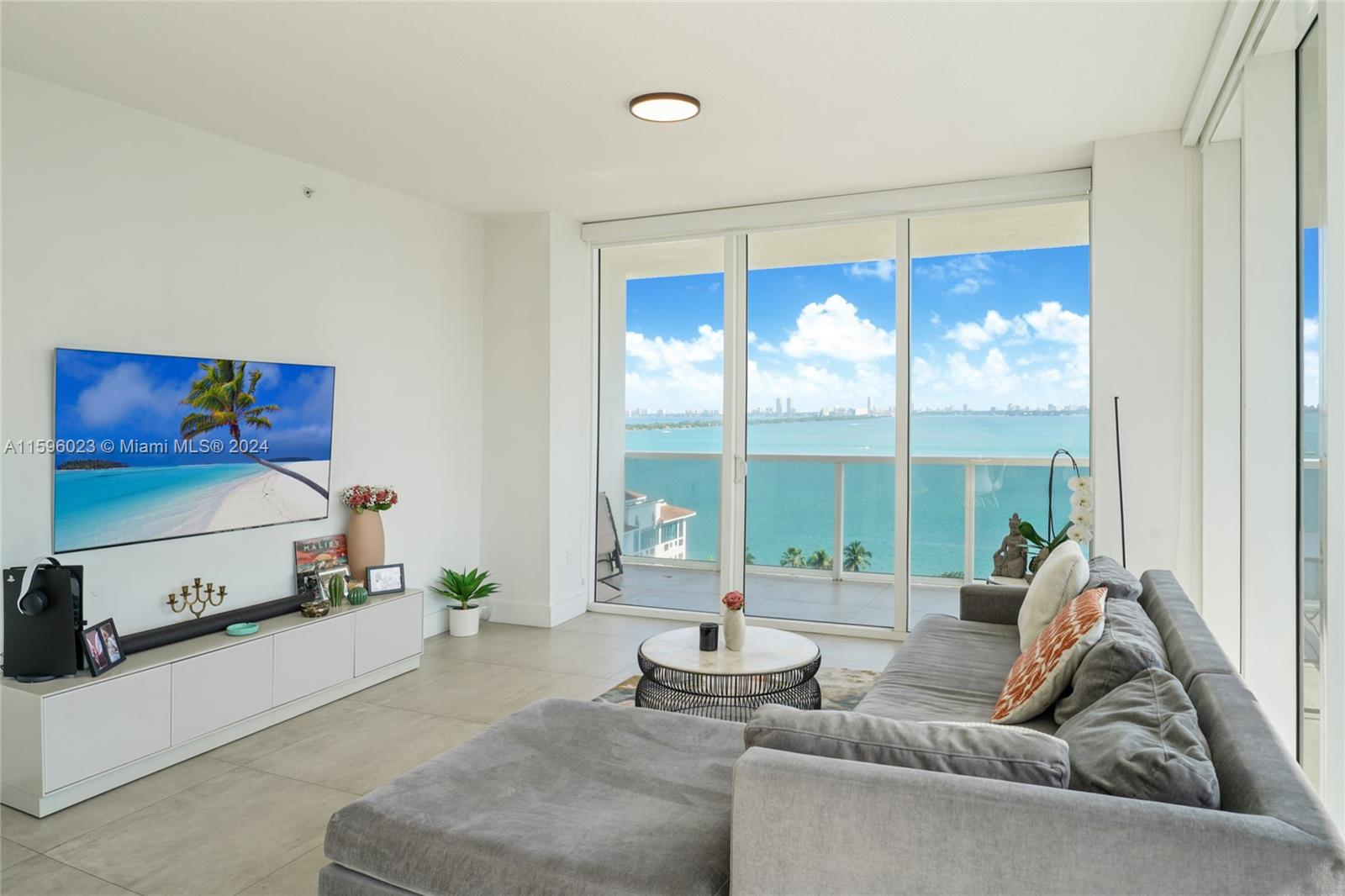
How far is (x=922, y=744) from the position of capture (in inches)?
61.7

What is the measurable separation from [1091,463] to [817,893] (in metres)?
3.34

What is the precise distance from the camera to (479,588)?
5355mm

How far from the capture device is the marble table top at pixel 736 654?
3062mm

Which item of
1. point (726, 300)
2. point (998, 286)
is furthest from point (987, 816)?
point (726, 300)

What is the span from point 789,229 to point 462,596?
3.10m

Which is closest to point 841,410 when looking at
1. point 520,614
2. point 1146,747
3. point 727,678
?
point 520,614

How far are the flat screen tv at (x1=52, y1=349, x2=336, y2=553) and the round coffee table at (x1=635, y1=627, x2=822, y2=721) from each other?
2.11 metres

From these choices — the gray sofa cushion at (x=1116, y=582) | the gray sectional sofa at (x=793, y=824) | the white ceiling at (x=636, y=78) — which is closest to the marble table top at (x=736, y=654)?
the gray sectional sofa at (x=793, y=824)

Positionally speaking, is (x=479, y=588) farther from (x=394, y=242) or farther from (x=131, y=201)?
(x=131, y=201)

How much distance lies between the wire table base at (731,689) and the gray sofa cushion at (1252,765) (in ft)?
5.02

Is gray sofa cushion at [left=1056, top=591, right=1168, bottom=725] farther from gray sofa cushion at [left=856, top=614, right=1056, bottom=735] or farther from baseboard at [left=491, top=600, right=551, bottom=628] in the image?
baseboard at [left=491, top=600, right=551, bottom=628]

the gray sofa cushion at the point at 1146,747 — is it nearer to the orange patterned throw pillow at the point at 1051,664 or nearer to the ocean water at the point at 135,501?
the orange patterned throw pillow at the point at 1051,664

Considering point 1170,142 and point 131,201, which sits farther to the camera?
point 1170,142

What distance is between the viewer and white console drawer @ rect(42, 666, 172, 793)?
9.32ft
